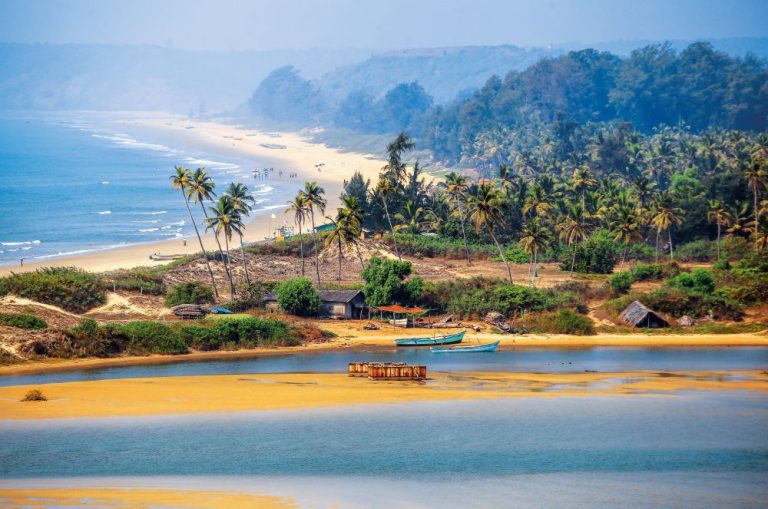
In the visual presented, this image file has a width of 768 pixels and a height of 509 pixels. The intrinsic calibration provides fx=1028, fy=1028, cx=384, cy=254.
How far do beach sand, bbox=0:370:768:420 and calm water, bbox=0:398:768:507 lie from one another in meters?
1.38

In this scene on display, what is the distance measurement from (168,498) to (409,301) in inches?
1628

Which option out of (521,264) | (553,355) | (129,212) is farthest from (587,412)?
(129,212)

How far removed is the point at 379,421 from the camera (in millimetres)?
47719

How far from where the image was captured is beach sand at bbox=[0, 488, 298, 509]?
1371 inches

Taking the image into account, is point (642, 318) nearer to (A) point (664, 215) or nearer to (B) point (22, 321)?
(A) point (664, 215)

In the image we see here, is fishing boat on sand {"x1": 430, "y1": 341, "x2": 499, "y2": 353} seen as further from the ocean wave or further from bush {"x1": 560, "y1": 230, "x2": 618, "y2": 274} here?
the ocean wave

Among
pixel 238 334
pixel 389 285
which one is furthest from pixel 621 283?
pixel 238 334

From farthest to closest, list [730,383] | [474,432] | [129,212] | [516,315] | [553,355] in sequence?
[129,212], [516,315], [553,355], [730,383], [474,432]

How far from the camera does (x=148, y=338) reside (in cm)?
6353

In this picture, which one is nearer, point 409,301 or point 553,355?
point 553,355

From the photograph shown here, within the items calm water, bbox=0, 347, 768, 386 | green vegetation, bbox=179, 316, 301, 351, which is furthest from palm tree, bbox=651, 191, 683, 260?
green vegetation, bbox=179, 316, 301, 351

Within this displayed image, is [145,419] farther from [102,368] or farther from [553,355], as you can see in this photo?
[553,355]

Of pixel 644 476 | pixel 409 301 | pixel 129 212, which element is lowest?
pixel 644 476

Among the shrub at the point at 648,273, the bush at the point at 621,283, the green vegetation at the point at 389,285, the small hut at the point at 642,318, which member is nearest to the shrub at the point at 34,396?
the green vegetation at the point at 389,285
